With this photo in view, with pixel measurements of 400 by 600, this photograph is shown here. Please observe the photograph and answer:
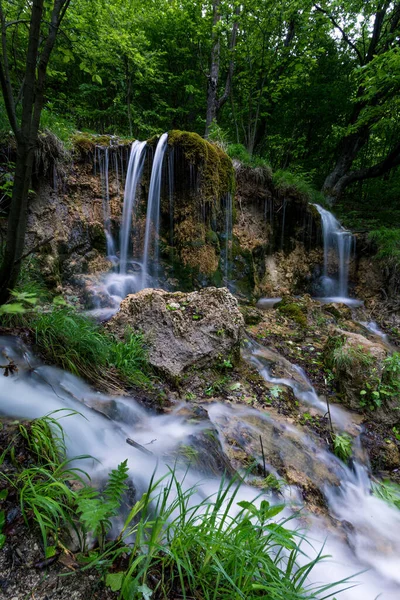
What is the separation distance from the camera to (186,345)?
3.65m

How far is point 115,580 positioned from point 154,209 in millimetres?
6201

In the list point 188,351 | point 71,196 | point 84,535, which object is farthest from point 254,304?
point 84,535

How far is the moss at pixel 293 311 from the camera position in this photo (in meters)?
6.11

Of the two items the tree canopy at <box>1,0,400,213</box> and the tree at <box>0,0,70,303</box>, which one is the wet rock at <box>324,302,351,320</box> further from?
the tree at <box>0,0,70,303</box>

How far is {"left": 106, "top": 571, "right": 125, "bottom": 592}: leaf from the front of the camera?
1061mm

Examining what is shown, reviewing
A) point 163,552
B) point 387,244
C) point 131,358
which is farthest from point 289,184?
point 163,552

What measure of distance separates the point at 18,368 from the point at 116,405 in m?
0.88

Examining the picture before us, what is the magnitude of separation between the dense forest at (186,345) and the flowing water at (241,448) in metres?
0.02

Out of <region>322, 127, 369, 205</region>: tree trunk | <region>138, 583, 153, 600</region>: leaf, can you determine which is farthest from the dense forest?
<region>322, 127, 369, 205</region>: tree trunk

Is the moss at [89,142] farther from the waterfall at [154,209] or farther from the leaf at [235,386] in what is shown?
the leaf at [235,386]

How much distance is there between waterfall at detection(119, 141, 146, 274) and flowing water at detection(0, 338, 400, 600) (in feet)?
13.2

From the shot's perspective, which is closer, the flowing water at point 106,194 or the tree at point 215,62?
the flowing water at point 106,194

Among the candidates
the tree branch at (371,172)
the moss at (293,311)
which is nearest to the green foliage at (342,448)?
the moss at (293,311)

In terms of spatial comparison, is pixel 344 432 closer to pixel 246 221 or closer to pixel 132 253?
pixel 132 253
